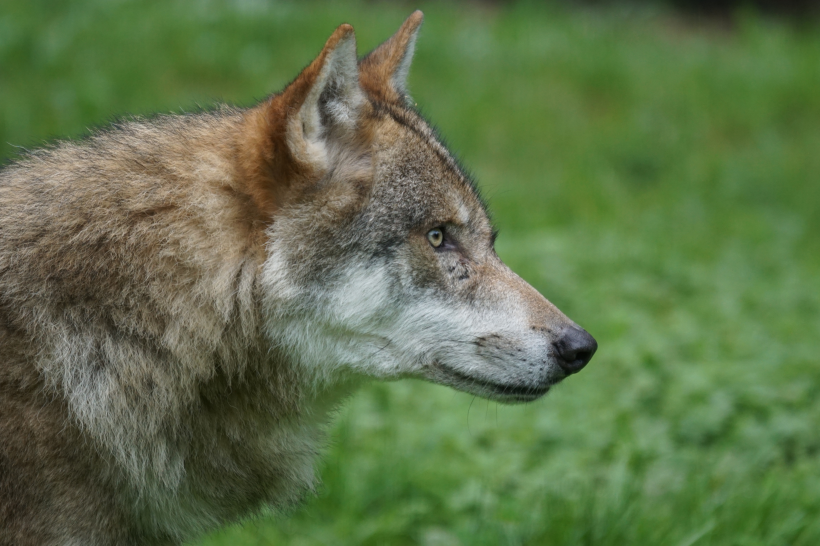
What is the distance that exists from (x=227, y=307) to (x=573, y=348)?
1.17 meters

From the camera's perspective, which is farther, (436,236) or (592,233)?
(592,233)

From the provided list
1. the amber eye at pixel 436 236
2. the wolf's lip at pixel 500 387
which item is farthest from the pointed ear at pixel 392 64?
the wolf's lip at pixel 500 387

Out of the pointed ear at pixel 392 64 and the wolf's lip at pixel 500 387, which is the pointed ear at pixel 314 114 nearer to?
the pointed ear at pixel 392 64

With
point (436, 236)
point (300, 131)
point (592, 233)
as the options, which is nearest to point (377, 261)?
point (436, 236)

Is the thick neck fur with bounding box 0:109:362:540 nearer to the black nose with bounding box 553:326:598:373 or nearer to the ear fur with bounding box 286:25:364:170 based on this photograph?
the ear fur with bounding box 286:25:364:170

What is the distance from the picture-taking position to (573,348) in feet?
8.93

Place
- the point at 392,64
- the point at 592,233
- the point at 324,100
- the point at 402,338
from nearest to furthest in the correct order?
the point at 324,100 < the point at 402,338 < the point at 392,64 < the point at 592,233

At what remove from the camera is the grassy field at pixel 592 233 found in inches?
145

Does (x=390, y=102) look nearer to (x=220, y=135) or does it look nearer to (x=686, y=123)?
(x=220, y=135)

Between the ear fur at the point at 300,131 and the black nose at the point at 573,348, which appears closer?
the ear fur at the point at 300,131

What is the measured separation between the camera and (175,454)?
2.55 meters

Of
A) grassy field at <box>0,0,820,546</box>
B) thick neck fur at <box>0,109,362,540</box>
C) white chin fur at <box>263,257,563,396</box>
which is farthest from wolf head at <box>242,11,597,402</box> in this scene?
grassy field at <box>0,0,820,546</box>

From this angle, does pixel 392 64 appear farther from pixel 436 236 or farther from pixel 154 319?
pixel 154 319

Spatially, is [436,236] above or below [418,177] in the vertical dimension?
below
